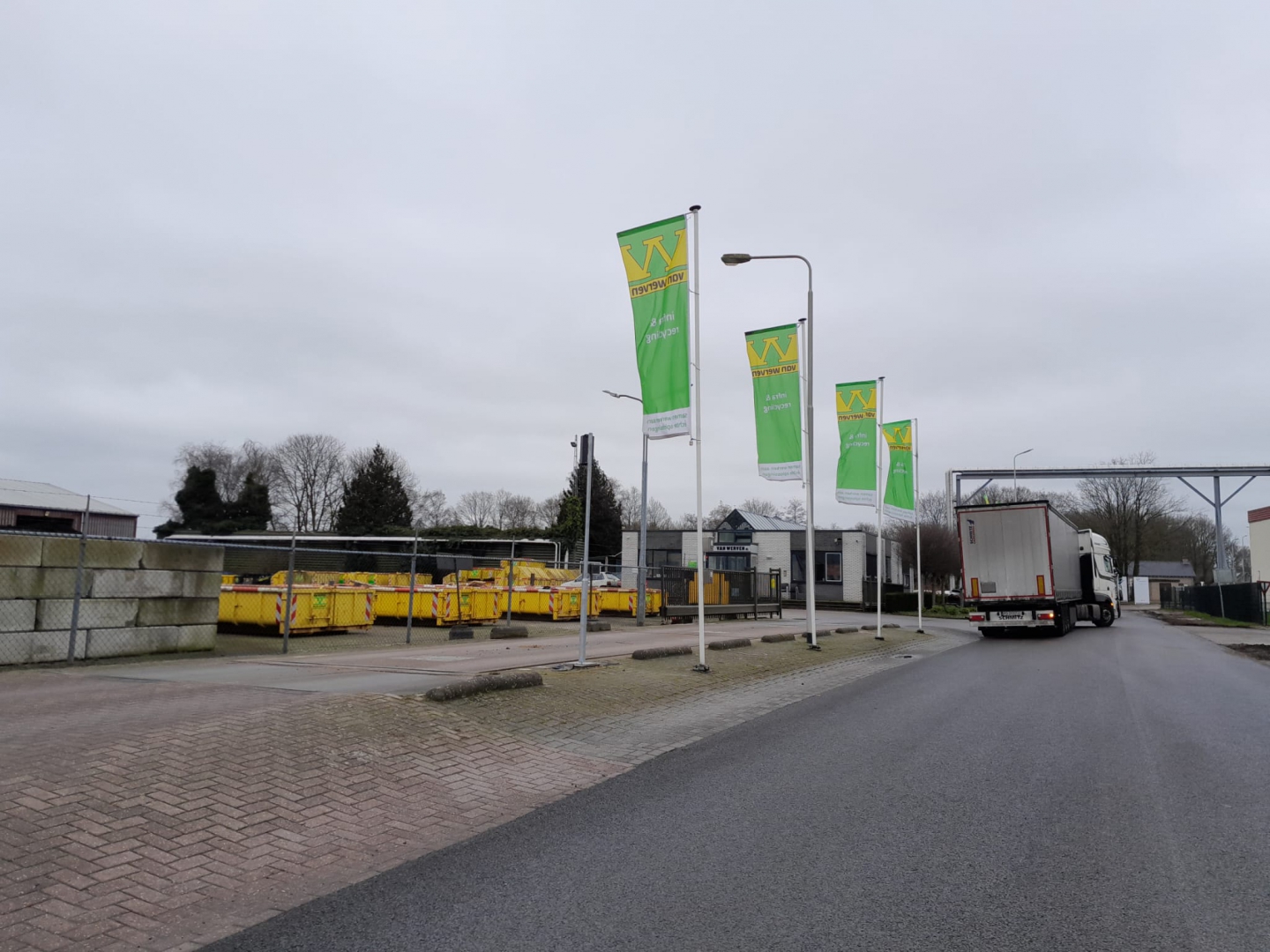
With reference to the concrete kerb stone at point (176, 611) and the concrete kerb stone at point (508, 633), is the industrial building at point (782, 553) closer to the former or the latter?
the concrete kerb stone at point (508, 633)

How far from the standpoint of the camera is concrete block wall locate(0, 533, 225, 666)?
11562 mm

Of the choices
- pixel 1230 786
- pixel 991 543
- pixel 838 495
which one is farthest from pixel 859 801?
pixel 991 543

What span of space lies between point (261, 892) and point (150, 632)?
424 inches

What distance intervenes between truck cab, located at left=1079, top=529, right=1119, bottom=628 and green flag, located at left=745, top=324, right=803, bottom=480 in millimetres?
17826

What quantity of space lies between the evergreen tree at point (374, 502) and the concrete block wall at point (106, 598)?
57.3 metres

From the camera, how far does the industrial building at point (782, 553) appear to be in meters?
54.9

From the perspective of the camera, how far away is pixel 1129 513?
7556cm

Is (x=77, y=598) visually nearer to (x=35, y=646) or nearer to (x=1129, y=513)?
(x=35, y=646)

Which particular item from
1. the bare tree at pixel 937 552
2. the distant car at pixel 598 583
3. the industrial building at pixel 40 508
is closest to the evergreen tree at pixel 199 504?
the industrial building at pixel 40 508

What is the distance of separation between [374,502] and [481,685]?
217 ft

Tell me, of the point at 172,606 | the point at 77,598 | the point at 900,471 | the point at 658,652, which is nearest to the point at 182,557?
the point at 172,606

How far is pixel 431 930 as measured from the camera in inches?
147

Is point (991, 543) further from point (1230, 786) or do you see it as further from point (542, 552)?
point (542, 552)

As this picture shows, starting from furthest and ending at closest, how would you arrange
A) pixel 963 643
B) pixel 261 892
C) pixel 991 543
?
pixel 991 543, pixel 963 643, pixel 261 892
